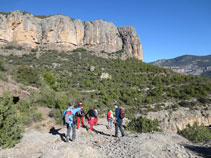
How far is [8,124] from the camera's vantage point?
4.38 meters

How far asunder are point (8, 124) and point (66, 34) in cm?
4277

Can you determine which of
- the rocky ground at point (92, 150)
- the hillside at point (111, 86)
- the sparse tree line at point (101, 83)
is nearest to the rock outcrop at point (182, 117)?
the hillside at point (111, 86)

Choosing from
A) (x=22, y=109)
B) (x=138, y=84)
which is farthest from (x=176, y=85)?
(x=22, y=109)

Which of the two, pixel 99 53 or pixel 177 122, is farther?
pixel 99 53

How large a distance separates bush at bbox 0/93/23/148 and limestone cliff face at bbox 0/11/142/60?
1572 inches

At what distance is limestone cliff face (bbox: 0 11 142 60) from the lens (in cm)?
3825

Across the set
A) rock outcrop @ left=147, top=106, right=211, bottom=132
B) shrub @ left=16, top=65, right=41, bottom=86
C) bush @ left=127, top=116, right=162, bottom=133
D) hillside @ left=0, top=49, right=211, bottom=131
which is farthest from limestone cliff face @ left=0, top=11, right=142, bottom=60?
bush @ left=127, top=116, right=162, bottom=133

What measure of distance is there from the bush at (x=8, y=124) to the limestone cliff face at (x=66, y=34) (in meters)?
39.9

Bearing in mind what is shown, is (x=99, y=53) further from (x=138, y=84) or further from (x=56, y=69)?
(x=138, y=84)

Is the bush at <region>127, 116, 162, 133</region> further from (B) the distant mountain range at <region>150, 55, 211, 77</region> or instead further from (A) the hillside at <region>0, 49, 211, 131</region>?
(B) the distant mountain range at <region>150, 55, 211, 77</region>

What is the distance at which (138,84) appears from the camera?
28.2 metres

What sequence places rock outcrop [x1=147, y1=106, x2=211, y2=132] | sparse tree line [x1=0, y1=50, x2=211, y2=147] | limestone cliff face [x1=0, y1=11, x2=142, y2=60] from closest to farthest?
sparse tree line [x1=0, y1=50, x2=211, y2=147], rock outcrop [x1=147, y1=106, x2=211, y2=132], limestone cliff face [x1=0, y1=11, x2=142, y2=60]

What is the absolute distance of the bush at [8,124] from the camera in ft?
13.9

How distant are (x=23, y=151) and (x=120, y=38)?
48718mm
